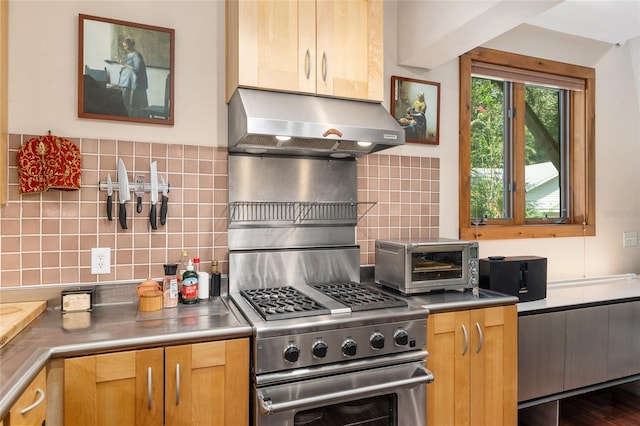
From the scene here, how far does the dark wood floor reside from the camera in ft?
8.36

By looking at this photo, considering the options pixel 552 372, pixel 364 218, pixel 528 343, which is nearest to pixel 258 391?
pixel 364 218

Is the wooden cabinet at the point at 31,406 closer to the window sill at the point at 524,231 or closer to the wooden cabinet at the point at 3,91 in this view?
the wooden cabinet at the point at 3,91

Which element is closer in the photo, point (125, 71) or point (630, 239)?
point (125, 71)

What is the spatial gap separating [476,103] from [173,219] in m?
2.28

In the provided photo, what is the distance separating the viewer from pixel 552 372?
2266mm

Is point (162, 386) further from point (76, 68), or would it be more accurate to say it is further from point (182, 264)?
point (76, 68)

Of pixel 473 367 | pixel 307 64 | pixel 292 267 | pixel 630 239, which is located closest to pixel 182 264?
pixel 292 267

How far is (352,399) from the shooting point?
159cm

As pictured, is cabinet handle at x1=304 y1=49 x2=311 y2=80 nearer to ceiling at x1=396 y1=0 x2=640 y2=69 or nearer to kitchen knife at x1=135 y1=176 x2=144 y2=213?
ceiling at x1=396 y1=0 x2=640 y2=69

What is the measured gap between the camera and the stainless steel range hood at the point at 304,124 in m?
1.74

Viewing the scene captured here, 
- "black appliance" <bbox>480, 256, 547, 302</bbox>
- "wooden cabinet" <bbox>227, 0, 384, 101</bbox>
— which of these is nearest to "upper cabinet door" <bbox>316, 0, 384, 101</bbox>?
"wooden cabinet" <bbox>227, 0, 384, 101</bbox>

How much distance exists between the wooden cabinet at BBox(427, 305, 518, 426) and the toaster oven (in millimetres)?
204

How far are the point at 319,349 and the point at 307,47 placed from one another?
1407 mm

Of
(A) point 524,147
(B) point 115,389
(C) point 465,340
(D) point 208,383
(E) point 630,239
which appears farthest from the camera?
(E) point 630,239
